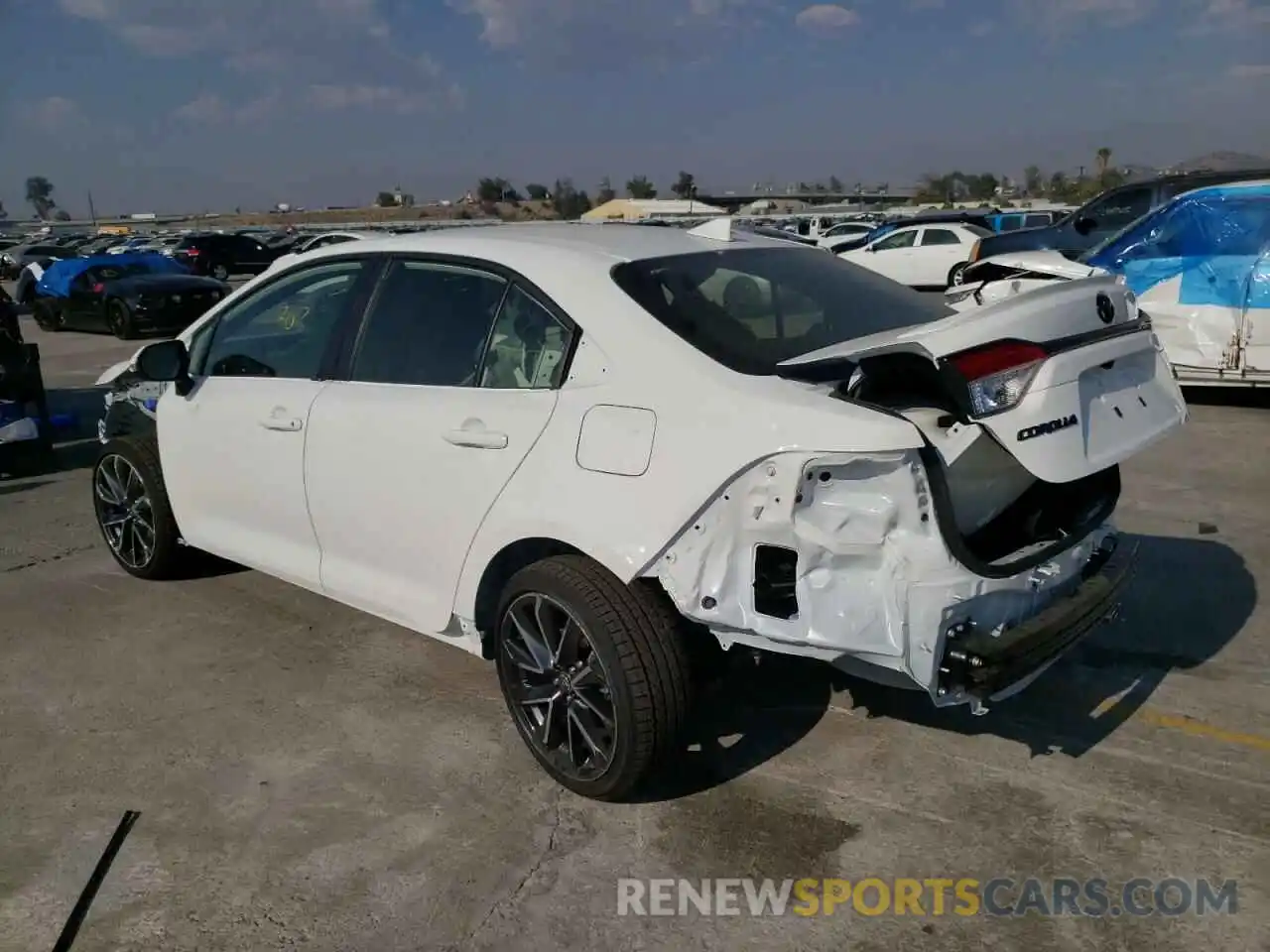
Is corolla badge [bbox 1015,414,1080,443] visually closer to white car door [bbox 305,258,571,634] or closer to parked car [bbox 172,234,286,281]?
white car door [bbox 305,258,571,634]

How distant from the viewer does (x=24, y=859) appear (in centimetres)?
307

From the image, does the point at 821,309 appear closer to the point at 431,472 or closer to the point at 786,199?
the point at 431,472

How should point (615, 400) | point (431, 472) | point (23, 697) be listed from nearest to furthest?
1. point (615, 400)
2. point (431, 472)
3. point (23, 697)

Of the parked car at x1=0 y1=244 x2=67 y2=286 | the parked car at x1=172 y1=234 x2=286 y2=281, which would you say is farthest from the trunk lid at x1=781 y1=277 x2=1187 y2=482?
the parked car at x1=0 y1=244 x2=67 y2=286

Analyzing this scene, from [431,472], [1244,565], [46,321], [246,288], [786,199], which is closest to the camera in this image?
[431,472]

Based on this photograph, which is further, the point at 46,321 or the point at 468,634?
the point at 46,321

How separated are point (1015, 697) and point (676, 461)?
179 cm

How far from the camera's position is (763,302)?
3424 millimetres

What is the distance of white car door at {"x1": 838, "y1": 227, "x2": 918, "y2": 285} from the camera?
21.2 m

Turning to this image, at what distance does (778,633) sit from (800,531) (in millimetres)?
294

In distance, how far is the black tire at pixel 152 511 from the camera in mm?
4957

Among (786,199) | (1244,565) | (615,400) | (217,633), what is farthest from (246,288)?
(786,199)

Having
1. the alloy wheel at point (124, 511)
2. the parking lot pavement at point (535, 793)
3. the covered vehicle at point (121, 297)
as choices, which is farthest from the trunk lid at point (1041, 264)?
the covered vehicle at point (121, 297)

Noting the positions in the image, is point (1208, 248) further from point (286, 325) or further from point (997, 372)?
point (286, 325)
